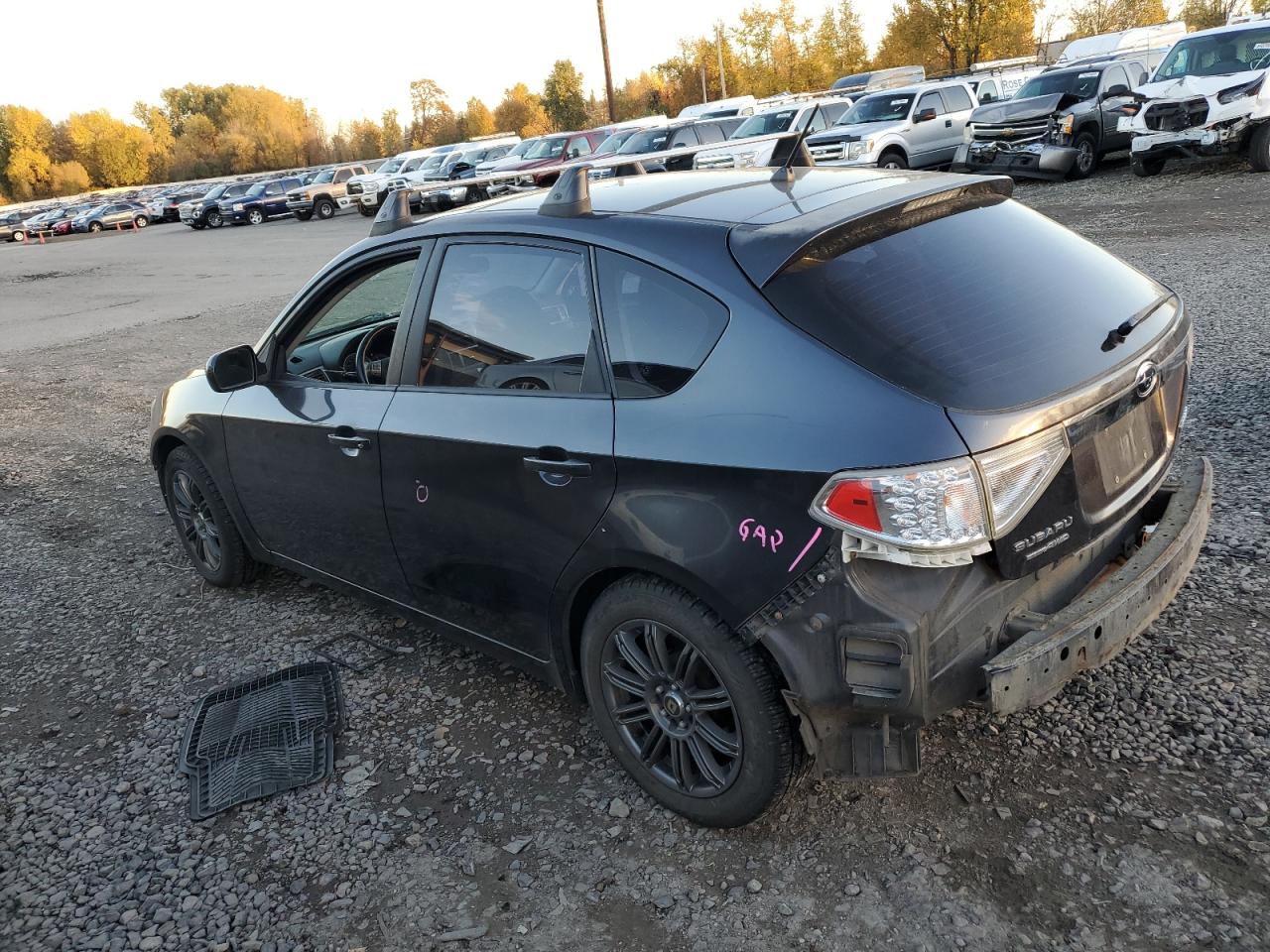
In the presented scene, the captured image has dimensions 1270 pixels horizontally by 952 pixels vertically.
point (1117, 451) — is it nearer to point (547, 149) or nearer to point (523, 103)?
point (547, 149)

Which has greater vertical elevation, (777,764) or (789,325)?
(789,325)

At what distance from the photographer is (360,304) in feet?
15.1

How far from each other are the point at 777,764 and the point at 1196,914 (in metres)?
1.03

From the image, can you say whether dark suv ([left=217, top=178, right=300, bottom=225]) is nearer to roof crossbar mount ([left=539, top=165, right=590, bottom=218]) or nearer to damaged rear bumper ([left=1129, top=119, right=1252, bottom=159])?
damaged rear bumper ([left=1129, top=119, right=1252, bottom=159])

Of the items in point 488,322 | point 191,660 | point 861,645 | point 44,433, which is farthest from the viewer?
point 44,433

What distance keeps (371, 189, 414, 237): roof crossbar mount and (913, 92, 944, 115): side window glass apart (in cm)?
1909

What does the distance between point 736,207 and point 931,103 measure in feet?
66.5

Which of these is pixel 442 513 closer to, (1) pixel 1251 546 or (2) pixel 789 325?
(2) pixel 789 325

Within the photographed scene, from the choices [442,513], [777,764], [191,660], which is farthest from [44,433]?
[777,764]

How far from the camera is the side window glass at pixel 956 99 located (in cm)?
2147

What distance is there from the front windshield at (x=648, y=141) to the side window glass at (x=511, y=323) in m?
21.5

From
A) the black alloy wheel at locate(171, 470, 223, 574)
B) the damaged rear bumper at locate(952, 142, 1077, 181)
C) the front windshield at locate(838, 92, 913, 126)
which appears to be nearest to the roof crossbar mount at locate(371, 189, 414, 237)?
the black alloy wheel at locate(171, 470, 223, 574)

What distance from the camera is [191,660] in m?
4.36

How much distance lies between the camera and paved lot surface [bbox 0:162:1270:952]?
257cm
